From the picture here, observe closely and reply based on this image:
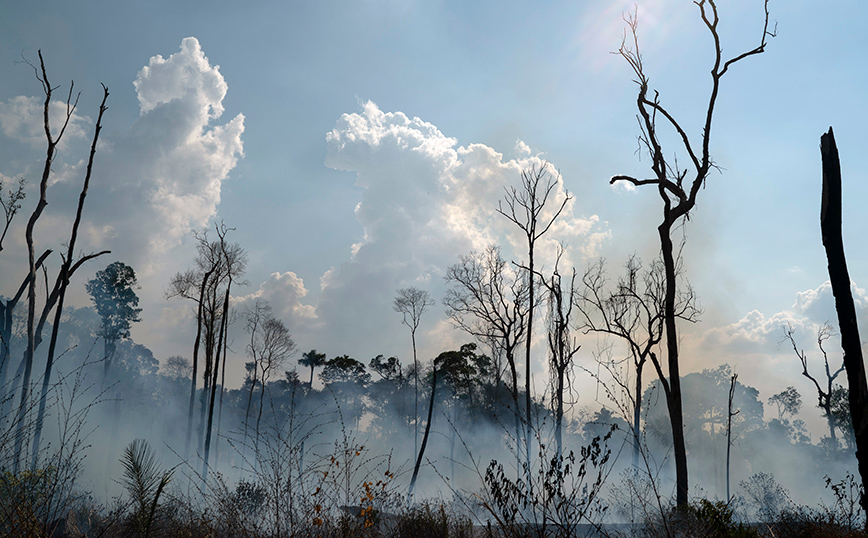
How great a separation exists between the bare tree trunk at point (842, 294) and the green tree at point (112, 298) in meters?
35.6

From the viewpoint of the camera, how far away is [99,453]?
A: 92.5 feet

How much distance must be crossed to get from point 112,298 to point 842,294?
36.8m

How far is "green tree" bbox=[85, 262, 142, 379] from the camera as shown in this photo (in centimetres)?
3062

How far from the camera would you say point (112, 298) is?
3112 cm

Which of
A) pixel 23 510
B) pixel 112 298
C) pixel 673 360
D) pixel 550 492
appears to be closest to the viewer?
pixel 550 492

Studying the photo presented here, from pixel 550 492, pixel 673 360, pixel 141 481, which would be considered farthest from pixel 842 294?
pixel 141 481

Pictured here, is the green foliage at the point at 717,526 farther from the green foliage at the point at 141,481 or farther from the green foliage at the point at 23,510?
the green foliage at the point at 23,510

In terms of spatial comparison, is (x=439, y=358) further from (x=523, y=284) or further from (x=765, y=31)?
(x=765, y=31)

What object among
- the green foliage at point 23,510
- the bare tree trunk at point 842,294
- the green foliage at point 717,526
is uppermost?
the bare tree trunk at point 842,294

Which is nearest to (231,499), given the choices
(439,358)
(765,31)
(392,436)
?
(765,31)

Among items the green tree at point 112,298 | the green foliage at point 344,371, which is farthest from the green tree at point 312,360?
the green tree at point 112,298

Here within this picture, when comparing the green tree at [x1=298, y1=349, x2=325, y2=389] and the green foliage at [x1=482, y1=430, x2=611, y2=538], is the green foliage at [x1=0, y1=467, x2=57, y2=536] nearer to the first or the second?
the green foliage at [x1=482, y1=430, x2=611, y2=538]

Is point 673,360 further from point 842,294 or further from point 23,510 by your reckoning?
point 23,510

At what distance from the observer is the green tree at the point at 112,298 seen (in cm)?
3062
